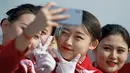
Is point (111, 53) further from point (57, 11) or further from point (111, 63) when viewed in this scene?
point (57, 11)

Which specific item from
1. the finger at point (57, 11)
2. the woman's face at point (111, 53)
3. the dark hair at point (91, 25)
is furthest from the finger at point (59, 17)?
the woman's face at point (111, 53)

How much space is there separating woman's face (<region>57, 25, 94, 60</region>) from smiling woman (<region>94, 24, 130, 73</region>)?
0.27m

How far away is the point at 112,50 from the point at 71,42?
33cm

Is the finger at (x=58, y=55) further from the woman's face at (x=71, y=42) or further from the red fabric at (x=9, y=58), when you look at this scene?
the red fabric at (x=9, y=58)

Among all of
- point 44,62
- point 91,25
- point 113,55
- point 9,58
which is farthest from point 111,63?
point 9,58

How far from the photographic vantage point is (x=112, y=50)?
3.88 ft

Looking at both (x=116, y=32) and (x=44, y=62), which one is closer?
(x=44, y=62)

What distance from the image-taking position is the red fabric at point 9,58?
647 millimetres

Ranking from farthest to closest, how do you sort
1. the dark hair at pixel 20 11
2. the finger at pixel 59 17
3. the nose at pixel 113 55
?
1. the nose at pixel 113 55
2. the dark hair at pixel 20 11
3. the finger at pixel 59 17

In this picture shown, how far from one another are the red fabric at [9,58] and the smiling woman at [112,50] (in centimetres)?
59

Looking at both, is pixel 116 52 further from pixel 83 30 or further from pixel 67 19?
pixel 67 19

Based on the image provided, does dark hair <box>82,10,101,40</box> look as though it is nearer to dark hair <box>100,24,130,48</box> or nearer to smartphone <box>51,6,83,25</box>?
dark hair <box>100,24,130,48</box>

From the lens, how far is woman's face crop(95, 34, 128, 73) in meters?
1.18

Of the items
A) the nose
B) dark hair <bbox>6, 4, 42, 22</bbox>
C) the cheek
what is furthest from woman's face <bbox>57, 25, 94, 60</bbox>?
the nose
